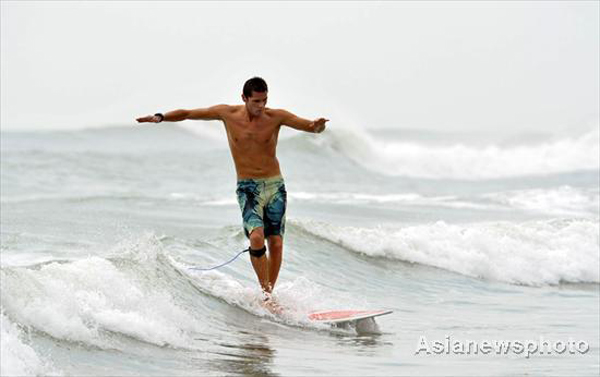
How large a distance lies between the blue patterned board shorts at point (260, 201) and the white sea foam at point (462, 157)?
1017 inches

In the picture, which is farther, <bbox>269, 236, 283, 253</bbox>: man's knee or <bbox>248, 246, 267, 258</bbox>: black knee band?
<bbox>269, 236, 283, 253</bbox>: man's knee

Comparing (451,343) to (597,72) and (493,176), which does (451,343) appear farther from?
(597,72)

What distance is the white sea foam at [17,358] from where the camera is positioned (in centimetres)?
659

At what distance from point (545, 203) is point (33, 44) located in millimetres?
47219

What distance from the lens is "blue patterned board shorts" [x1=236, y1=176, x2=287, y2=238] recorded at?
32.1 feet

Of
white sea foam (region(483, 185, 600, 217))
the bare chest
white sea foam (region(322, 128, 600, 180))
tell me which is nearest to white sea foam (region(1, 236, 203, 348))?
the bare chest

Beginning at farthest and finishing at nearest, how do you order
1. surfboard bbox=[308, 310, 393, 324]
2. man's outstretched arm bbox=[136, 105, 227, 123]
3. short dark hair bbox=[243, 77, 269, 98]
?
1. surfboard bbox=[308, 310, 393, 324]
2. short dark hair bbox=[243, 77, 269, 98]
3. man's outstretched arm bbox=[136, 105, 227, 123]

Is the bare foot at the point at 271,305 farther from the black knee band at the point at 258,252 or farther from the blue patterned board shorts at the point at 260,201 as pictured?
the blue patterned board shorts at the point at 260,201

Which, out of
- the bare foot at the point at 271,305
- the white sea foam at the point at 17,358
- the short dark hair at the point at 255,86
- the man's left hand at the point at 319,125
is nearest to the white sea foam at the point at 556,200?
the bare foot at the point at 271,305

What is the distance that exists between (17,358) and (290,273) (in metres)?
6.81

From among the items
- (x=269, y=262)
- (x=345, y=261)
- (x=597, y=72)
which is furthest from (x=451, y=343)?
(x=597, y=72)

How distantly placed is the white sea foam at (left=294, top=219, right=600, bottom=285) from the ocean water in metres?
0.03

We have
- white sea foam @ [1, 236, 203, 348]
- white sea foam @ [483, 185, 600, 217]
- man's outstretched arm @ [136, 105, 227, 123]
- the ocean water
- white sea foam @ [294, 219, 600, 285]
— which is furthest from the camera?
white sea foam @ [483, 185, 600, 217]

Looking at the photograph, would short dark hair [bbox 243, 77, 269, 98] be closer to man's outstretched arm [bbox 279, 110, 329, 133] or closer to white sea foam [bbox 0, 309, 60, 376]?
man's outstretched arm [bbox 279, 110, 329, 133]
